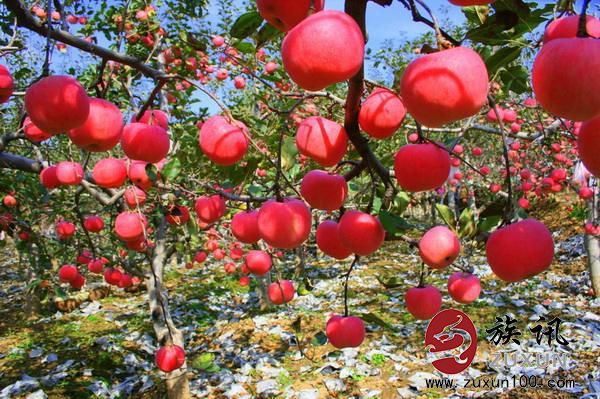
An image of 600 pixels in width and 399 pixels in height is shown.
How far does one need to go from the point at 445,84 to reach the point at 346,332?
1.27 metres

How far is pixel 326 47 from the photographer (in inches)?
29.4

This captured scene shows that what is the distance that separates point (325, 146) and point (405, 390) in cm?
468

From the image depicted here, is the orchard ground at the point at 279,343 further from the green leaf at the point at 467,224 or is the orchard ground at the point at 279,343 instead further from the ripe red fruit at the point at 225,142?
the ripe red fruit at the point at 225,142

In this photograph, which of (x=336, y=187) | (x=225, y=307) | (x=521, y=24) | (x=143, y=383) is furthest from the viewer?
(x=225, y=307)

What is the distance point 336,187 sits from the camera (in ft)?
4.06

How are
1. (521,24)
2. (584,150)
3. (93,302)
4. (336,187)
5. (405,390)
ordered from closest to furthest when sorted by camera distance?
1. (584,150)
2. (521,24)
3. (336,187)
4. (405,390)
5. (93,302)

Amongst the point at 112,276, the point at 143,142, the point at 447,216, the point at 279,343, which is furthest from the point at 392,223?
the point at 279,343

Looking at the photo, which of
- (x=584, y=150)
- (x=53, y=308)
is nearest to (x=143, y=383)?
(x=53, y=308)

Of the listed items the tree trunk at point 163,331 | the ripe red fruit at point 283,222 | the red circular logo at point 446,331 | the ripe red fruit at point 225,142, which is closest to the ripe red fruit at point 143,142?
the ripe red fruit at point 225,142

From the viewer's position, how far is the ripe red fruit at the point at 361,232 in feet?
4.09

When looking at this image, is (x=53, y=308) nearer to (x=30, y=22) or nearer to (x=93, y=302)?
(x=93, y=302)

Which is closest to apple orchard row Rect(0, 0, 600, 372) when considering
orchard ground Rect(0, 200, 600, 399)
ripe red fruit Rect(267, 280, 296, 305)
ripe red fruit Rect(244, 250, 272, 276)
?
orchard ground Rect(0, 200, 600, 399)

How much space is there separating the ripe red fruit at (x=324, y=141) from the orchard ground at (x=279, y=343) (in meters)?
1.03

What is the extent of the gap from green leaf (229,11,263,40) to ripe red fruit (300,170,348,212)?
1.54 ft
